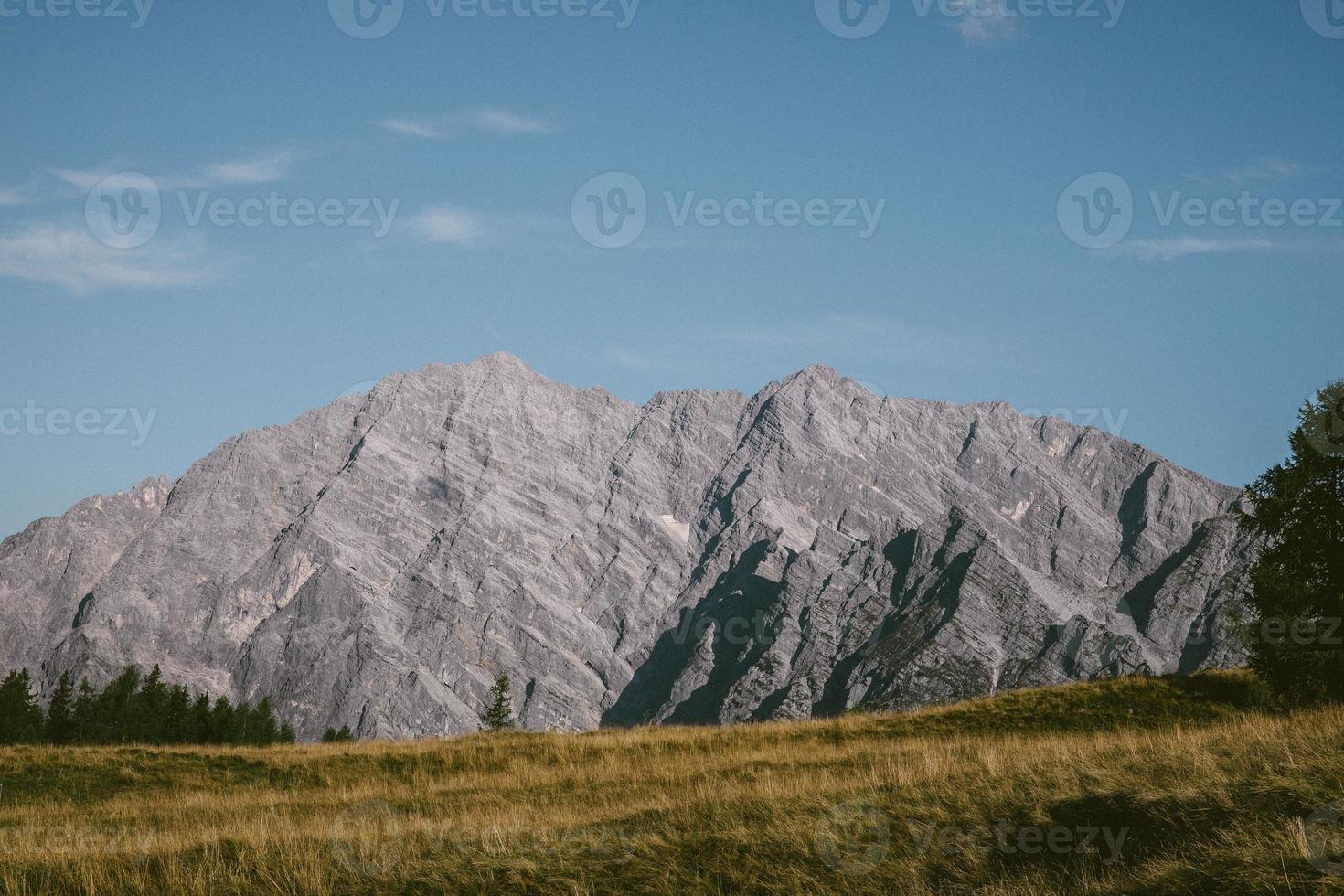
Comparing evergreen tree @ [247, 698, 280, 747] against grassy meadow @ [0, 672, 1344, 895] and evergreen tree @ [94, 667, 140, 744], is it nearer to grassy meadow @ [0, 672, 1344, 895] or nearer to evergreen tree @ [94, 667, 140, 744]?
evergreen tree @ [94, 667, 140, 744]

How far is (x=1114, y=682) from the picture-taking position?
38500 mm

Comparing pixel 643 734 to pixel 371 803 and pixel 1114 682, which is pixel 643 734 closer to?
pixel 371 803

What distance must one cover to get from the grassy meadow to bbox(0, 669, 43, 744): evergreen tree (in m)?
104

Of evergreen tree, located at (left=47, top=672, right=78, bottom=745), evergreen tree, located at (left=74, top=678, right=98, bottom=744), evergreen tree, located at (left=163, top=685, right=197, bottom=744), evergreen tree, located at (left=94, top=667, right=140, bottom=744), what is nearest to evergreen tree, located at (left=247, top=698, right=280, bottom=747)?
evergreen tree, located at (left=163, top=685, right=197, bottom=744)

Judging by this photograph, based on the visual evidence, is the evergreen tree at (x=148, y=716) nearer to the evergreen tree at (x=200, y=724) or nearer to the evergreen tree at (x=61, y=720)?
the evergreen tree at (x=200, y=724)

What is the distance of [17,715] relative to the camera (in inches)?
4454

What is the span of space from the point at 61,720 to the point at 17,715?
8.72m

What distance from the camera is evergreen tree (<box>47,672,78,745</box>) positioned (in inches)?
4141

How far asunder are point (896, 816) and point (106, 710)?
383 ft

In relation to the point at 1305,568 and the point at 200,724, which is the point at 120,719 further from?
the point at 1305,568

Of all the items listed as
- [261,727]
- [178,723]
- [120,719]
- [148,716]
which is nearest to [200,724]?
[178,723]

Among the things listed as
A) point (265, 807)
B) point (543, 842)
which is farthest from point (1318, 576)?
point (265, 807)

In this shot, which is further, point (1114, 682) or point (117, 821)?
point (1114, 682)

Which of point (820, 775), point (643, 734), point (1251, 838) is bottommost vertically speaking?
point (643, 734)
